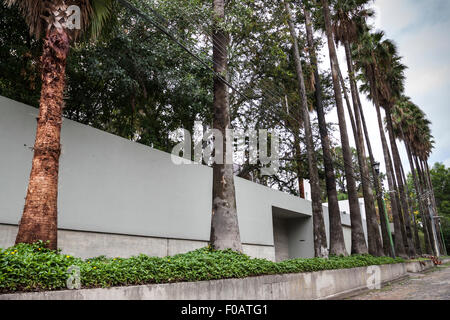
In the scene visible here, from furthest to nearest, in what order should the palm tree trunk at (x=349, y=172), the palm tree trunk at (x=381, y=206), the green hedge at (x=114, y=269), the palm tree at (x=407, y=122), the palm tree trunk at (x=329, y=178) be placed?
the palm tree at (x=407, y=122), the palm tree trunk at (x=381, y=206), the palm tree trunk at (x=349, y=172), the palm tree trunk at (x=329, y=178), the green hedge at (x=114, y=269)

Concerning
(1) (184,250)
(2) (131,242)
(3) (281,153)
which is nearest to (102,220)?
(2) (131,242)

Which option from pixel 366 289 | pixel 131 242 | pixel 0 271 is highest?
pixel 131 242

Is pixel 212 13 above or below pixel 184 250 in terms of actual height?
above

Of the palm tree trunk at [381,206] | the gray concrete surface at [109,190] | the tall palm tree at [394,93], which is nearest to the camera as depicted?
the gray concrete surface at [109,190]

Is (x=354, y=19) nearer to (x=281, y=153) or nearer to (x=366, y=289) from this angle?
(x=281, y=153)

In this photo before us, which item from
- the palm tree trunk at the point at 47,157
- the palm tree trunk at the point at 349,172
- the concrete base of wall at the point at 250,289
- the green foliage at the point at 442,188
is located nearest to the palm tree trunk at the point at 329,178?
the palm tree trunk at the point at 349,172

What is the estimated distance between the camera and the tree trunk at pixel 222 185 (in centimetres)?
931

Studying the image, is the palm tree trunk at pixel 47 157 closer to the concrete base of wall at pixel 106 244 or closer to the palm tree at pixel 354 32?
the concrete base of wall at pixel 106 244

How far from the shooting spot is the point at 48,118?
631 centimetres

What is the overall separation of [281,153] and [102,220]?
48.8ft

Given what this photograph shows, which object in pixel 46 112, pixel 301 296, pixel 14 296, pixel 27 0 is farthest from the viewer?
pixel 301 296

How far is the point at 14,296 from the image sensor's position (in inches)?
164

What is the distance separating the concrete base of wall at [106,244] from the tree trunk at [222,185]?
9.20 feet

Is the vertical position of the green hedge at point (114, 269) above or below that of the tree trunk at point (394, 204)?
below
